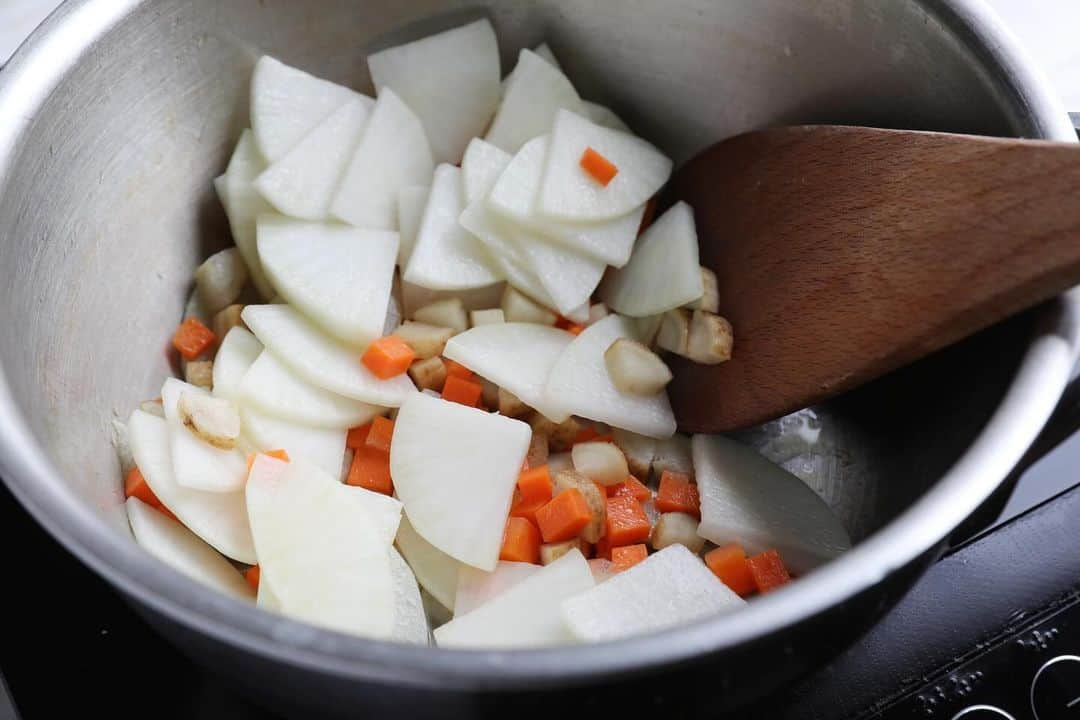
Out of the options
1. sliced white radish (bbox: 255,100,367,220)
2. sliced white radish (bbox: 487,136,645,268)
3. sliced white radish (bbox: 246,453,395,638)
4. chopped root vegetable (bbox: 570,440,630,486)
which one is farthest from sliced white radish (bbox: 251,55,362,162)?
chopped root vegetable (bbox: 570,440,630,486)

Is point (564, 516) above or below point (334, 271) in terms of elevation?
below

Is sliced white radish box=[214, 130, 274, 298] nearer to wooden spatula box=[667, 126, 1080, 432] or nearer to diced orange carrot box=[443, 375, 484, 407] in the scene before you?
diced orange carrot box=[443, 375, 484, 407]

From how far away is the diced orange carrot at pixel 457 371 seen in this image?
1410 millimetres

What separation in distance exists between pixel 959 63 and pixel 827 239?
27 centimetres

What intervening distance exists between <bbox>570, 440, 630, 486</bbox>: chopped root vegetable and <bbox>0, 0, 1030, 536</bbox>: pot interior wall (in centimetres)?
26

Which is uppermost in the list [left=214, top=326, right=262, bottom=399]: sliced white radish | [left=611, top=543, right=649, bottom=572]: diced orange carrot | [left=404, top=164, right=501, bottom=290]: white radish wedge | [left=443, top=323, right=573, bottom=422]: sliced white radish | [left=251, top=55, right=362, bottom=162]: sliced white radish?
[left=251, top=55, right=362, bottom=162]: sliced white radish

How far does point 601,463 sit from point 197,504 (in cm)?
52

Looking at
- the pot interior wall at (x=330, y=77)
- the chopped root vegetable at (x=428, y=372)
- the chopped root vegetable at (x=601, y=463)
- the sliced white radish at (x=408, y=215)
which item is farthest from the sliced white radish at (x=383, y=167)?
the chopped root vegetable at (x=601, y=463)

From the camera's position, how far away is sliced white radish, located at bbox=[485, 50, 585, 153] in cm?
153

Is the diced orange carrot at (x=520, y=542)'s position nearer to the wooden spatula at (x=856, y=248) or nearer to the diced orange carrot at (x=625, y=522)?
the diced orange carrot at (x=625, y=522)

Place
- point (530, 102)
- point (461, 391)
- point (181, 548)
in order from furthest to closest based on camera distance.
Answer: point (530, 102)
point (461, 391)
point (181, 548)

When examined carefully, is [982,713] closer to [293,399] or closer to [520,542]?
[520,542]

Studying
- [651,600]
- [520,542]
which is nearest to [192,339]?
[520,542]

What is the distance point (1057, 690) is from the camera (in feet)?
3.76
